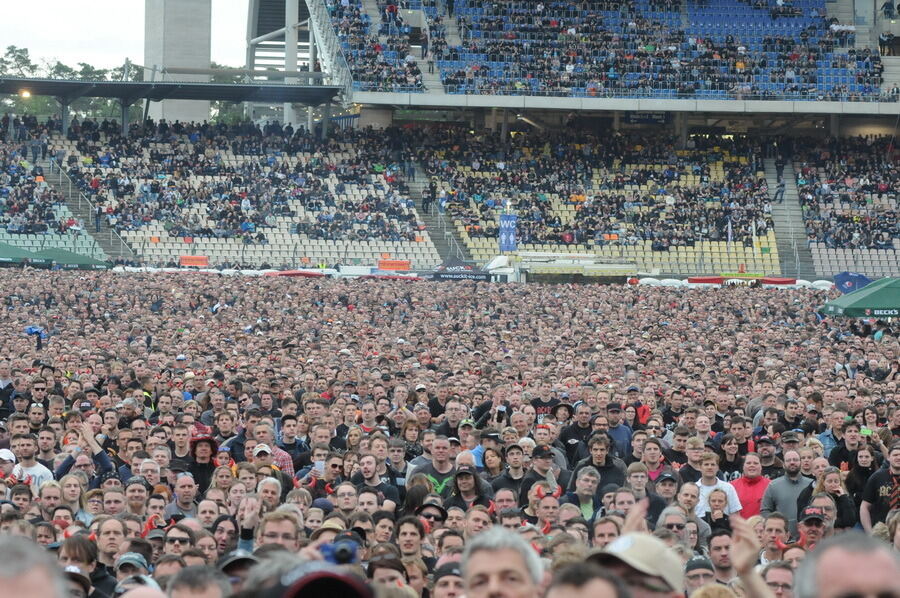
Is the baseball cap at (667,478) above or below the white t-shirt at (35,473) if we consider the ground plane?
above

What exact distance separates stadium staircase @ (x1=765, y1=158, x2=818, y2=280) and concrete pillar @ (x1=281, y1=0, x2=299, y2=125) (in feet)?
65.1

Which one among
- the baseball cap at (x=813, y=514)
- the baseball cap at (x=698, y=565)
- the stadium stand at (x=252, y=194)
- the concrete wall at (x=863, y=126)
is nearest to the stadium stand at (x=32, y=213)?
the stadium stand at (x=252, y=194)

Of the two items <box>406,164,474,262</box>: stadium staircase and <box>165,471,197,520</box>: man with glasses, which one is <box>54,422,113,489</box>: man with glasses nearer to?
<box>165,471,197,520</box>: man with glasses

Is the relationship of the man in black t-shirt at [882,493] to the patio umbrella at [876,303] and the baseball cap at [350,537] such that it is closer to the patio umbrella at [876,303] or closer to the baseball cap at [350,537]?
the baseball cap at [350,537]

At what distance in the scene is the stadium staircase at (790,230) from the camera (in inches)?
1938

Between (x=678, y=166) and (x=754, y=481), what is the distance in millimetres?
46728

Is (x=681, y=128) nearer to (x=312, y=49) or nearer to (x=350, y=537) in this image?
(x=312, y=49)

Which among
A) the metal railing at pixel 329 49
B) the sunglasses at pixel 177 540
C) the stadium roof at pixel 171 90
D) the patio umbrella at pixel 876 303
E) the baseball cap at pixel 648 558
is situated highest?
the metal railing at pixel 329 49

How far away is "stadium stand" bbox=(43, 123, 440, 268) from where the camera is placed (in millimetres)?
47062

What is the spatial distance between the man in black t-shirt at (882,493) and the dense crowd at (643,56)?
46.1 m

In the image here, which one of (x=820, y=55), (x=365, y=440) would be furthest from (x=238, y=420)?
(x=820, y=55)

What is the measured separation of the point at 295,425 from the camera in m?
13.0

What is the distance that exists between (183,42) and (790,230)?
26334 millimetres

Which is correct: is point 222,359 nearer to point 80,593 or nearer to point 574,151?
point 80,593
